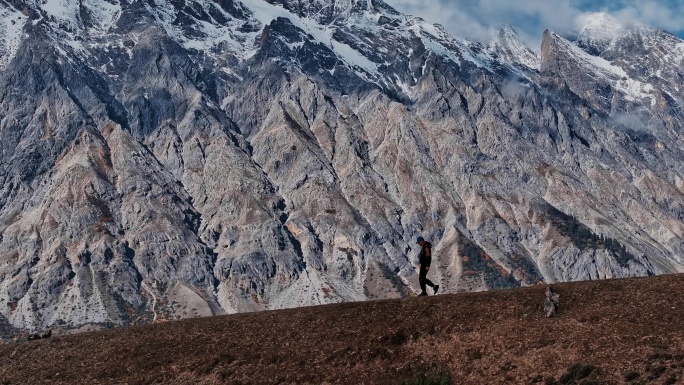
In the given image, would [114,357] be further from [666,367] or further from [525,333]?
[666,367]

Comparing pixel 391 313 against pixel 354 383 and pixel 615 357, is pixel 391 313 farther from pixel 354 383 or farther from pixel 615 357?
pixel 615 357

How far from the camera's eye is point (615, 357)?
31953mm

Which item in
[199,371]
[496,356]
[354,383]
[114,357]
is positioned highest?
[496,356]

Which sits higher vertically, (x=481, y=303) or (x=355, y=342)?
(x=481, y=303)

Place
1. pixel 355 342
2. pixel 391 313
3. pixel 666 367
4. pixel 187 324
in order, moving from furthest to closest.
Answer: pixel 187 324
pixel 391 313
pixel 355 342
pixel 666 367

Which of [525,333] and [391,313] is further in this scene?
[391,313]

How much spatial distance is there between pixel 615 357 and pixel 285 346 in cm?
1617

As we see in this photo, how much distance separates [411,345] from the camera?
37125 millimetres

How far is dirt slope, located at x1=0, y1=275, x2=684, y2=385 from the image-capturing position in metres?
32.6

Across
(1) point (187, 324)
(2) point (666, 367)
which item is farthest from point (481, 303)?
(1) point (187, 324)

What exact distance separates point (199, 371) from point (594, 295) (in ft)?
66.8

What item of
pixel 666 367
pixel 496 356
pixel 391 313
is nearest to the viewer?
pixel 666 367

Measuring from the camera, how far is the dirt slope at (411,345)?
32.6 m

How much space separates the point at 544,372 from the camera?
3209 cm
